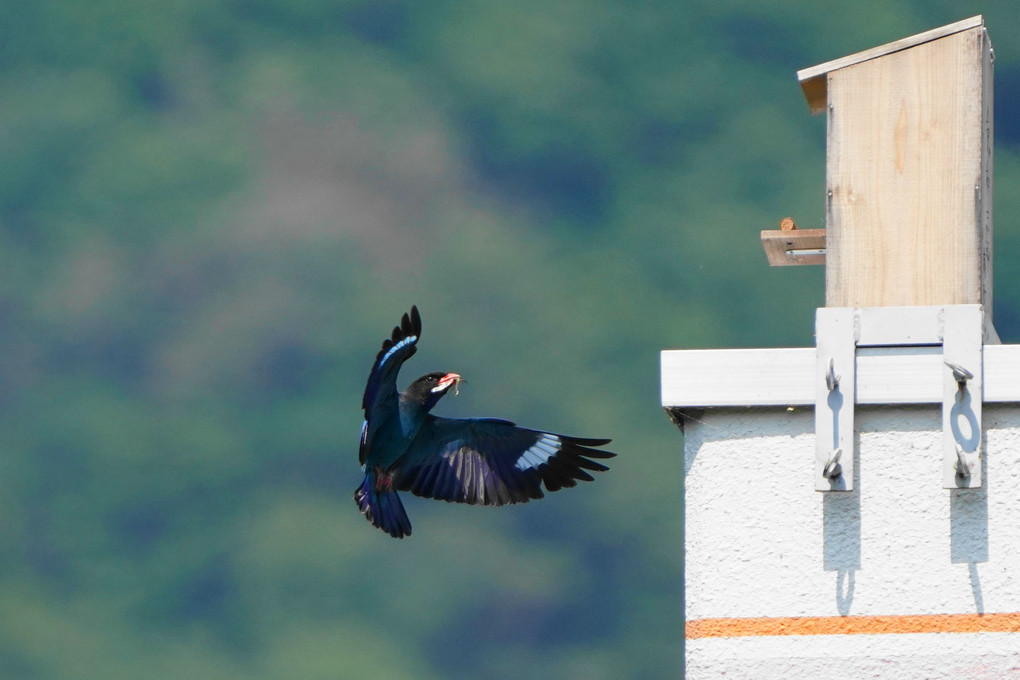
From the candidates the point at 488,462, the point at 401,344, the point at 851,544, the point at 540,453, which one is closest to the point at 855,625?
the point at 851,544

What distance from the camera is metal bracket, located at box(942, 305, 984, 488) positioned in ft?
19.2

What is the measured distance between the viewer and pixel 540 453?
33.6ft

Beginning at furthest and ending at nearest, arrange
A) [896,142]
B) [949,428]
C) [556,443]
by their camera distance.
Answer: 1. [556,443]
2. [896,142]
3. [949,428]

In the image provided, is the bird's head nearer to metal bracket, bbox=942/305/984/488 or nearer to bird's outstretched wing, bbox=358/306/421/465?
bird's outstretched wing, bbox=358/306/421/465

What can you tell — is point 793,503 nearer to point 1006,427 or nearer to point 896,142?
point 1006,427

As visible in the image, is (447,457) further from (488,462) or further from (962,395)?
(962,395)

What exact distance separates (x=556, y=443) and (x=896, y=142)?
4.01 meters

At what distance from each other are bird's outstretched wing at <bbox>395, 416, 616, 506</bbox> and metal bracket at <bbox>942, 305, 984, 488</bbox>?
4087mm

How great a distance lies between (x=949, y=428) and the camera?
5922 millimetres

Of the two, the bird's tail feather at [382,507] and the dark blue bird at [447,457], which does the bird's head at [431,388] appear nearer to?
the dark blue bird at [447,457]

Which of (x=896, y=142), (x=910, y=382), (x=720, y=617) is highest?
(x=896, y=142)

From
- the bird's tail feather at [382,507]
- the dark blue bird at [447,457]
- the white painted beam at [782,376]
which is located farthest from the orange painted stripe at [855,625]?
the bird's tail feather at [382,507]

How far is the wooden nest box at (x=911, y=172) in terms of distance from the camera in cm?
639

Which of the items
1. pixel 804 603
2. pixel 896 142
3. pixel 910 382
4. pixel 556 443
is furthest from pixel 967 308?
pixel 556 443
